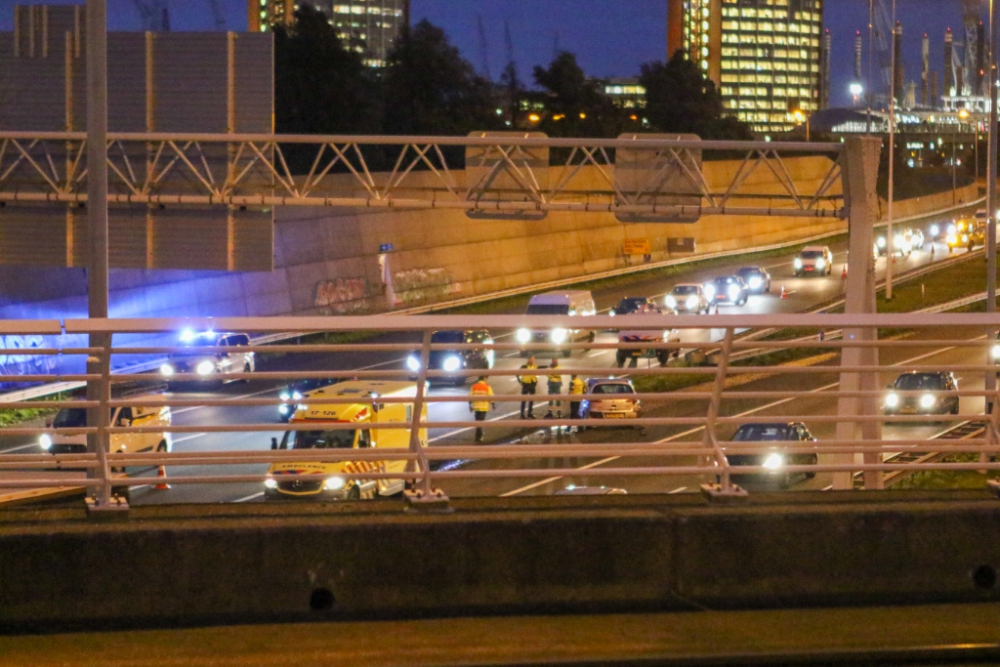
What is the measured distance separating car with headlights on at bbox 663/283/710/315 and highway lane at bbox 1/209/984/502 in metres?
2.84

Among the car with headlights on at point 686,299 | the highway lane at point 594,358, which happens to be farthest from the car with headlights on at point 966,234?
the car with headlights on at point 686,299

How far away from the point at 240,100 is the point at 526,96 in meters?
67.2

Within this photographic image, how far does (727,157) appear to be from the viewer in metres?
81.5

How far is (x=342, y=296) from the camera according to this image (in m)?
47.3

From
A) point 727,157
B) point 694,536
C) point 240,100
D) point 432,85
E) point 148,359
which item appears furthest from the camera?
point 727,157

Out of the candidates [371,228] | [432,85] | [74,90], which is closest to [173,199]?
[74,90]

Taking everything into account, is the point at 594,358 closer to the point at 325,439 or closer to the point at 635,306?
the point at 635,306

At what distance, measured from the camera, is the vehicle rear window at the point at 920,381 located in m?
30.3

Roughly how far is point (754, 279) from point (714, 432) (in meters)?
54.7

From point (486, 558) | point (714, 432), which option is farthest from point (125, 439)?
point (714, 432)

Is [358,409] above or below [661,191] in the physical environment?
below

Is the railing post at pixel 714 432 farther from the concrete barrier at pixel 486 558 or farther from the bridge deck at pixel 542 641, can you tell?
the bridge deck at pixel 542 641

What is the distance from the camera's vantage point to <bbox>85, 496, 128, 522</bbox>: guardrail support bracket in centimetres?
579

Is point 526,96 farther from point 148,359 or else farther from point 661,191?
point 661,191
